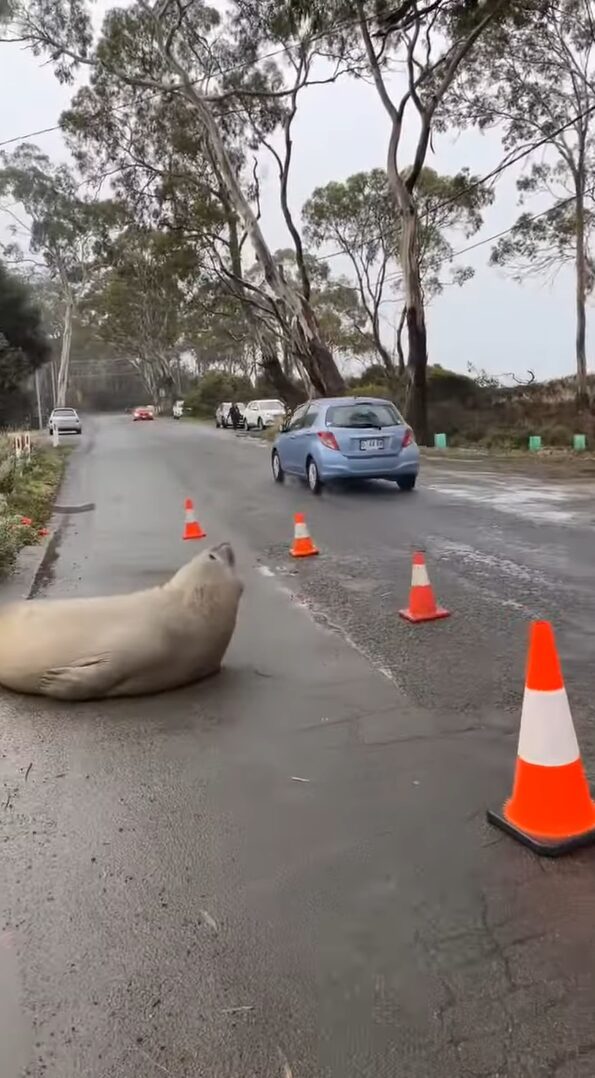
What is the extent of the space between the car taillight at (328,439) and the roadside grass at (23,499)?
15.0 feet

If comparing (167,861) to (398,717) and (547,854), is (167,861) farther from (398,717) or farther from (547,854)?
(398,717)

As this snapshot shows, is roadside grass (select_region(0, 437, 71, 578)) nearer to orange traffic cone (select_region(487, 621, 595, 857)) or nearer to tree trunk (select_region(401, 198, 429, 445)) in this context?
orange traffic cone (select_region(487, 621, 595, 857))

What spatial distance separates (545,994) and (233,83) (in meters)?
31.5

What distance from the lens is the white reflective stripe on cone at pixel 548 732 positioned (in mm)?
3439

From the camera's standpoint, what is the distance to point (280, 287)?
95.1 feet

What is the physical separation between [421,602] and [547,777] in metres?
3.44

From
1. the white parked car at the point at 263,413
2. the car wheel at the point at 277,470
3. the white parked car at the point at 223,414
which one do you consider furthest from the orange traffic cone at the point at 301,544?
the white parked car at the point at 223,414

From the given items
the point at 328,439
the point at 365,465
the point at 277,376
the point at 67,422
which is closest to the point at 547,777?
the point at 365,465

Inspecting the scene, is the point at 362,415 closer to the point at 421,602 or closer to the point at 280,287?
the point at 421,602

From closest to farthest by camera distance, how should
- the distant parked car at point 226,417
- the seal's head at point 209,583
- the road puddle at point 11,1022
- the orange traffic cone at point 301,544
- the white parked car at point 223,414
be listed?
the road puddle at point 11,1022 < the seal's head at point 209,583 < the orange traffic cone at point 301,544 < the distant parked car at point 226,417 < the white parked car at point 223,414

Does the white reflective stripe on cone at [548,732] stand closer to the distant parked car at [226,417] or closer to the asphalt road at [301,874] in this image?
the asphalt road at [301,874]

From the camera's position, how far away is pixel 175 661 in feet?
17.2

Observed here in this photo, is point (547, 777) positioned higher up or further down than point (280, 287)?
further down

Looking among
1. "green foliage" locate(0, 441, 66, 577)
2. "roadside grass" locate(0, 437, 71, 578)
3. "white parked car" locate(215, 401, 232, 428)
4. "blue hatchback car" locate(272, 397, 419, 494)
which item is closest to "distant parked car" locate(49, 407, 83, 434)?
"white parked car" locate(215, 401, 232, 428)
